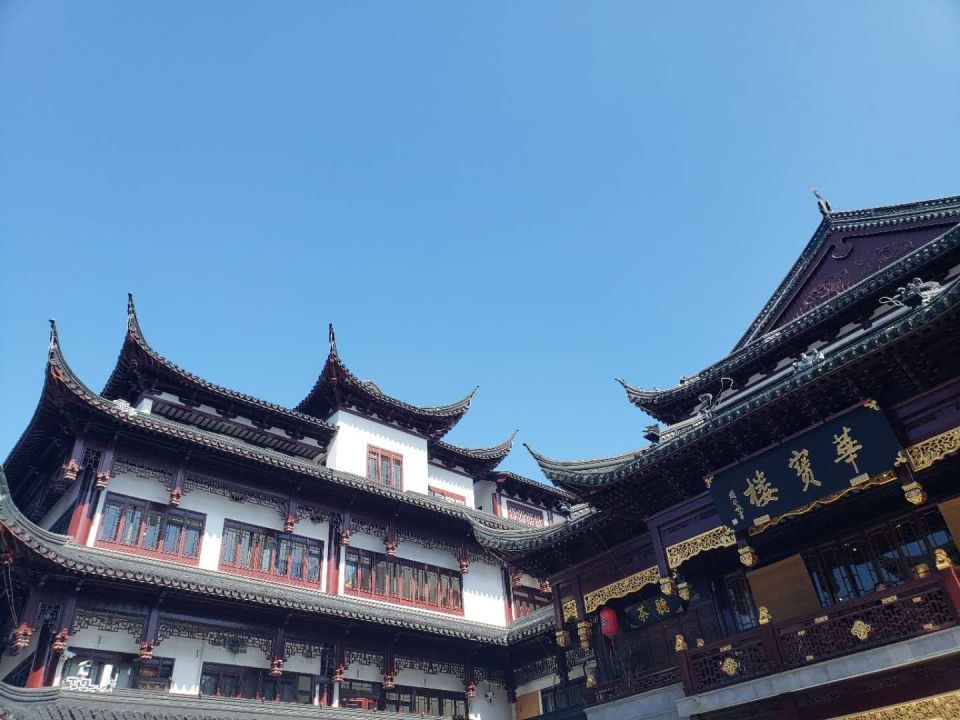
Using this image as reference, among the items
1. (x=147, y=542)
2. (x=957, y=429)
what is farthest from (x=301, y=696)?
(x=957, y=429)

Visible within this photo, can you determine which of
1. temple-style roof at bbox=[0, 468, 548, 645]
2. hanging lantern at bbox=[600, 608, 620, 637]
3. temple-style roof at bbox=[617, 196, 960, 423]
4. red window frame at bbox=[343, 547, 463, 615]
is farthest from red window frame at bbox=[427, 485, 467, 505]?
hanging lantern at bbox=[600, 608, 620, 637]

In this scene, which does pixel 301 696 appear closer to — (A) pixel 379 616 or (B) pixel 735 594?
(A) pixel 379 616

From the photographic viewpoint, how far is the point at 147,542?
18203 mm

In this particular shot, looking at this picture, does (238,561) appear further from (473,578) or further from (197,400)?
(473,578)

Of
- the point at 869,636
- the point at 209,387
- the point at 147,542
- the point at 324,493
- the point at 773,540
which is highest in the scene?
the point at 209,387

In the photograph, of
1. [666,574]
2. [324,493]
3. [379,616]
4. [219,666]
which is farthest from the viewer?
[324,493]

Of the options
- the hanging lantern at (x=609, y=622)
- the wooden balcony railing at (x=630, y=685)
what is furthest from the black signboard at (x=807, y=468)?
the hanging lantern at (x=609, y=622)

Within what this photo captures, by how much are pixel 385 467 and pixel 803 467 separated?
16277 millimetres

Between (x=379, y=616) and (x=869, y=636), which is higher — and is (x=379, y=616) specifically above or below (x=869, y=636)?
above

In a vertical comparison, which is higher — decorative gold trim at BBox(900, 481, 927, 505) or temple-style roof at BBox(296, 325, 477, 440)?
temple-style roof at BBox(296, 325, 477, 440)

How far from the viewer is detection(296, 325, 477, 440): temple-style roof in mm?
25828

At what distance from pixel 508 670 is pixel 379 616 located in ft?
19.7

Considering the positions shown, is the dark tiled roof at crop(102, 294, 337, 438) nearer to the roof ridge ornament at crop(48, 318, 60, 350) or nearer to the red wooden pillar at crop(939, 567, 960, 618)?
the roof ridge ornament at crop(48, 318, 60, 350)

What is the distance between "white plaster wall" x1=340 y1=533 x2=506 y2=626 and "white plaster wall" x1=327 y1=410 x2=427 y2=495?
118 inches
